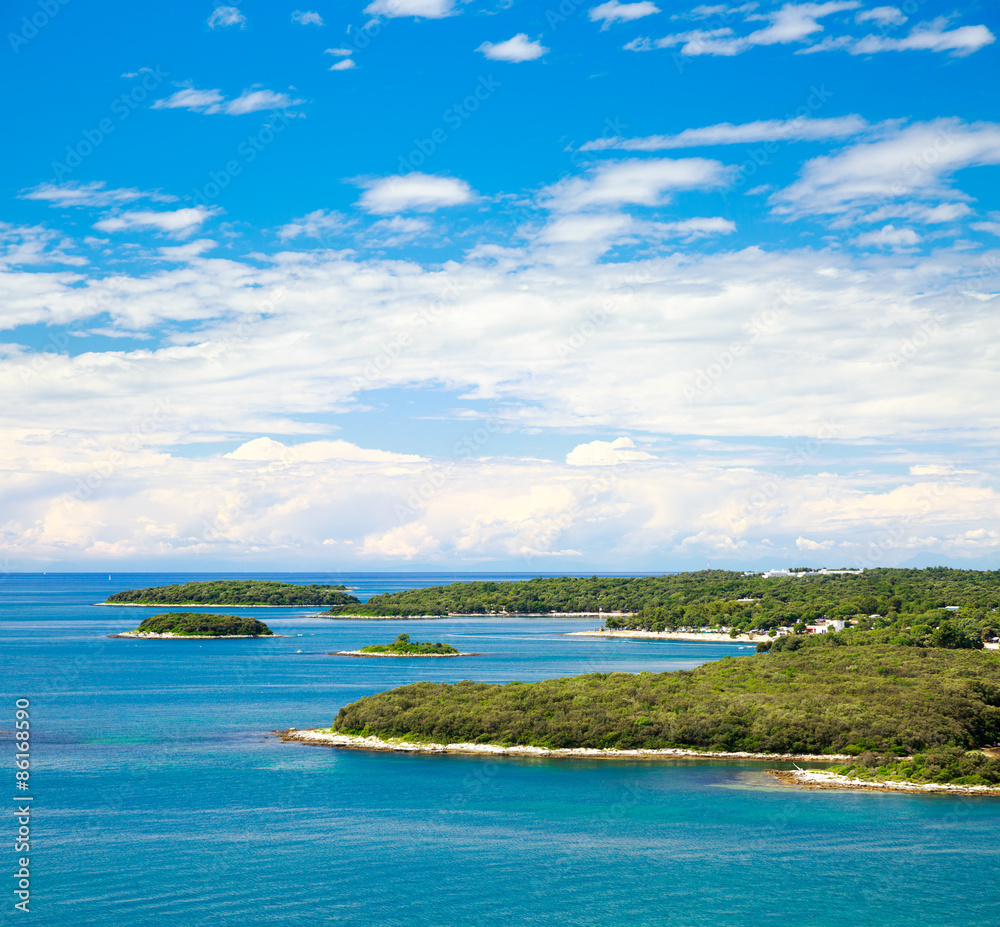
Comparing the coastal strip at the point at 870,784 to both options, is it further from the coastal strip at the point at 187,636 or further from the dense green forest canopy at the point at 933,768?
the coastal strip at the point at 187,636

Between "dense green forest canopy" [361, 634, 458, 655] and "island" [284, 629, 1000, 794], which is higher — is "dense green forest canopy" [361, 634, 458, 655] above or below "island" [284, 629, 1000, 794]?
below

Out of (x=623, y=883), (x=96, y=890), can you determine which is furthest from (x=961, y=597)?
(x=96, y=890)

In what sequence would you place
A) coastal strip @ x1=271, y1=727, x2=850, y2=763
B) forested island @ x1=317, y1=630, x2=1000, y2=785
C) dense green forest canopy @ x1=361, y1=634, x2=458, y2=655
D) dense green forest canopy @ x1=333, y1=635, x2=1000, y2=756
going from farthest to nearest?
dense green forest canopy @ x1=361, y1=634, x2=458, y2=655 < coastal strip @ x1=271, y1=727, x2=850, y2=763 < dense green forest canopy @ x1=333, y1=635, x2=1000, y2=756 < forested island @ x1=317, y1=630, x2=1000, y2=785

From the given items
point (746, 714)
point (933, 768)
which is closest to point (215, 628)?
point (746, 714)

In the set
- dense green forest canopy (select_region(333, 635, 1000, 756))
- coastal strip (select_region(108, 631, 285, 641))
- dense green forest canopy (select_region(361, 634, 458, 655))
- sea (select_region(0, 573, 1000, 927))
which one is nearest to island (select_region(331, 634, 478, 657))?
dense green forest canopy (select_region(361, 634, 458, 655))

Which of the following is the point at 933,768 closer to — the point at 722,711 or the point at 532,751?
the point at 722,711

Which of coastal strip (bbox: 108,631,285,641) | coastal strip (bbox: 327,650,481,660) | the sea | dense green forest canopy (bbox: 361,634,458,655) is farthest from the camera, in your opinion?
coastal strip (bbox: 108,631,285,641)

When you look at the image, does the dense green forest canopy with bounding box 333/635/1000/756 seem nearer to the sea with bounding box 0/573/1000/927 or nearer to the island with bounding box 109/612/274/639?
the sea with bounding box 0/573/1000/927

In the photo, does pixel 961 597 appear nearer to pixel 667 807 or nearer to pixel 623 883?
pixel 667 807
